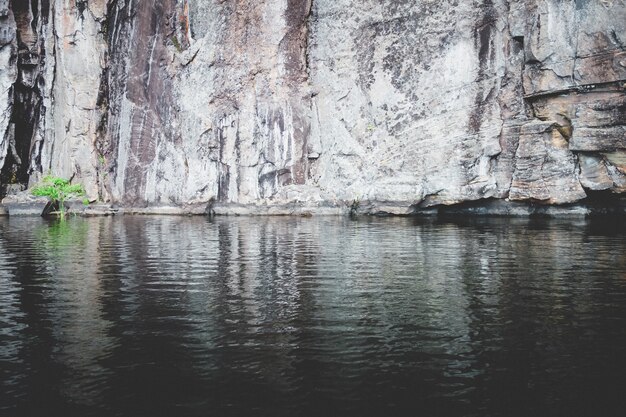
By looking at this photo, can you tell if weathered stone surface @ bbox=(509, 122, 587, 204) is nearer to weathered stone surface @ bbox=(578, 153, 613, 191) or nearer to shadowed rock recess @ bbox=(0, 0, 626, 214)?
shadowed rock recess @ bbox=(0, 0, 626, 214)

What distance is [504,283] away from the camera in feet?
41.9

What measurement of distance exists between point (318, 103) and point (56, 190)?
21.6 metres

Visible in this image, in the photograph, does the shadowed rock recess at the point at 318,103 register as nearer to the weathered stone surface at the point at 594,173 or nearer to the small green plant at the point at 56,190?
the weathered stone surface at the point at 594,173

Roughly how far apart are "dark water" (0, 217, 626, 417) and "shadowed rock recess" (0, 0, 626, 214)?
17.8 metres

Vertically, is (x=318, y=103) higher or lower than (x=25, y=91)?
lower

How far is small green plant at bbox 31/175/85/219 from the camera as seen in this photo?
143 feet

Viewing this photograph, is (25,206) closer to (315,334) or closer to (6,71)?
(6,71)

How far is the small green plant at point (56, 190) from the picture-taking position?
4362 cm

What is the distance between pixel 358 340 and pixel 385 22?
114 feet

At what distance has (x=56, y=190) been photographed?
4412 cm

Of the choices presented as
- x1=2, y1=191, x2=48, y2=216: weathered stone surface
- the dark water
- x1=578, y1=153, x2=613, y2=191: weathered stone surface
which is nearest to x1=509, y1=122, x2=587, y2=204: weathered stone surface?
x1=578, y1=153, x2=613, y2=191: weathered stone surface

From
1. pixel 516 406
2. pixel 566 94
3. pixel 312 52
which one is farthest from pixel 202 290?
pixel 312 52

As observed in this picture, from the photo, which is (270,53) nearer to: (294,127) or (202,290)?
(294,127)

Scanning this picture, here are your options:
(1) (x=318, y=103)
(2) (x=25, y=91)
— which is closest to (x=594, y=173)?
(1) (x=318, y=103)
